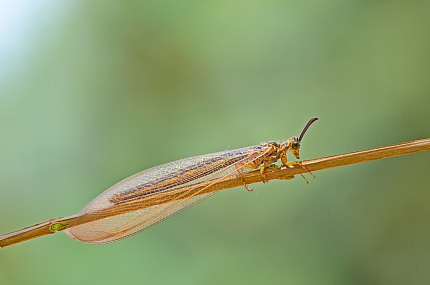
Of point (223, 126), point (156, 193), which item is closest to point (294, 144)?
point (156, 193)

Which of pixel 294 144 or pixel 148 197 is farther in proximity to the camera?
pixel 294 144

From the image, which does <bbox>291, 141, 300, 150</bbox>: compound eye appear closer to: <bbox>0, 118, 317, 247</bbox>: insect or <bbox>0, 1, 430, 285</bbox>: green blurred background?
<bbox>0, 118, 317, 247</bbox>: insect

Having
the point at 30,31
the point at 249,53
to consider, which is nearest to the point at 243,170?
the point at 249,53

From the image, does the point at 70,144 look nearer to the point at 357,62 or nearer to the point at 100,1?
the point at 100,1

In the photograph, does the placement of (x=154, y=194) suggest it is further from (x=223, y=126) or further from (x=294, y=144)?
(x=223, y=126)

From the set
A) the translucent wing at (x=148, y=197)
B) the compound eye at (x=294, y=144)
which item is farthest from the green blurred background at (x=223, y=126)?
the translucent wing at (x=148, y=197)
